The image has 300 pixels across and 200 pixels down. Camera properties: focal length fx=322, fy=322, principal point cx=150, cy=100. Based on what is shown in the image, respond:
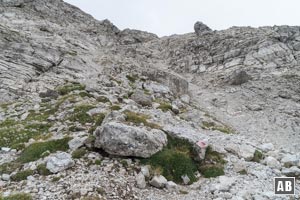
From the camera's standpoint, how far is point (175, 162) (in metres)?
18.6

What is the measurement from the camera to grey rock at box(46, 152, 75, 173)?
56.3 feet

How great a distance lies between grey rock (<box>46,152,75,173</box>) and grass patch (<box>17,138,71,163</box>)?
3.98 feet

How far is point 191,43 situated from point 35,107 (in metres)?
57.9

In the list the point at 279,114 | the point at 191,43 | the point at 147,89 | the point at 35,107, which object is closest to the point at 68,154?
the point at 35,107

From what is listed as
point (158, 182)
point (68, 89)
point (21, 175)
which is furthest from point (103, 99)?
point (158, 182)

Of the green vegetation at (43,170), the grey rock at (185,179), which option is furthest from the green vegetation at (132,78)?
the green vegetation at (43,170)

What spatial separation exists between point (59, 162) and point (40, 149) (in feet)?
8.75

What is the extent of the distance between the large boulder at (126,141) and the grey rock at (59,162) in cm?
200

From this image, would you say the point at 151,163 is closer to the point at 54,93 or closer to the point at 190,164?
the point at 190,164

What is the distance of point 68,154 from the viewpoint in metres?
18.5

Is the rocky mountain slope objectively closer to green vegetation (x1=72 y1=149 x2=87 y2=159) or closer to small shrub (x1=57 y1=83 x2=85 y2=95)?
green vegetation (x1=72 y1=149 x2=87 y2=159)

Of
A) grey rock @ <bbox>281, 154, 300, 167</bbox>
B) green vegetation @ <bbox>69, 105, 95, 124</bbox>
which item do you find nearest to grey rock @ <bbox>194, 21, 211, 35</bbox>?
green vegetation @ <bbox>69, 105, 95, 124</bbox>

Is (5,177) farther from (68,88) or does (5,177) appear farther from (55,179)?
(68,88)

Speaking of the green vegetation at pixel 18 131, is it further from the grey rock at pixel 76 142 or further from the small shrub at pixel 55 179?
the small shrub at pixel 55 179
